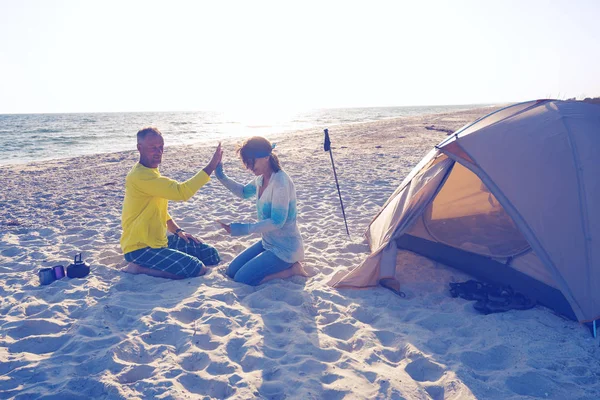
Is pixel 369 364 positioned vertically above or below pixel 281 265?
below

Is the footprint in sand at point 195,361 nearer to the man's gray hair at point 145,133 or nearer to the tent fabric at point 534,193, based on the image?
the tent fabric at point 534,193

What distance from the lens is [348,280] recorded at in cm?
412

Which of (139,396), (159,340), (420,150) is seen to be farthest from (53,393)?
(420,150)

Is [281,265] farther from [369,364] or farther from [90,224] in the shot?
[90,224]

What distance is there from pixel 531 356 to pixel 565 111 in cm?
239

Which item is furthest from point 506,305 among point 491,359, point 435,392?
point 435,392

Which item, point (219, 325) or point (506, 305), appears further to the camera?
point (506, 305)

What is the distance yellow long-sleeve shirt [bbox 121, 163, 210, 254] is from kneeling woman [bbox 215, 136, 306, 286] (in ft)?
1.64

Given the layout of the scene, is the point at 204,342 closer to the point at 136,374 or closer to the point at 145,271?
the point at 136,374

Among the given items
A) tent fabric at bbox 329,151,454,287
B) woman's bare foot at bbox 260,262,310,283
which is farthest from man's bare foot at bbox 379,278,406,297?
woman's bare foot at bbox 260,262,310,283

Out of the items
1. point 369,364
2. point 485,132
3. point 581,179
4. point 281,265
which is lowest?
point 369,364

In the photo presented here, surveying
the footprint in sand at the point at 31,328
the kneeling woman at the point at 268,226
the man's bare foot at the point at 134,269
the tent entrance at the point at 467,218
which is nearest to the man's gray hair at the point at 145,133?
the kneeling woman at the point at 268,226

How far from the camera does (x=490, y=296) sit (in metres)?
3.85

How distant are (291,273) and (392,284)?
1031mm
